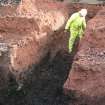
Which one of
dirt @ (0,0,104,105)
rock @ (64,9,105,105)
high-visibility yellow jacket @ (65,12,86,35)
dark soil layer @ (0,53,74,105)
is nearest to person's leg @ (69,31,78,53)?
high-visibility yellow jacket @ (65,12,86,35)

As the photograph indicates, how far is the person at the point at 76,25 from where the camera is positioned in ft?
60.4

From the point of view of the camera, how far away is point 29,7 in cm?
2102


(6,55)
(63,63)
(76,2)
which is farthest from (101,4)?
(6,55)

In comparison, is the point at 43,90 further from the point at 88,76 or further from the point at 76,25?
the point at 76,25

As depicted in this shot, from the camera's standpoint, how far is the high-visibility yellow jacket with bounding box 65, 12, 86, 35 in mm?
18406

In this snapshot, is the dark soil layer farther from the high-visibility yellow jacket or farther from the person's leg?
the high-visibility yellow jacket

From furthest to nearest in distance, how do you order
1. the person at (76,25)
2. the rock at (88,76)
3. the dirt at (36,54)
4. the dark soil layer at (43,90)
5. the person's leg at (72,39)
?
the person's leg at (72,39), the person at (76,25), the dirt at (36,54), the dark soil layer at (43,90), the rock at (88,76)

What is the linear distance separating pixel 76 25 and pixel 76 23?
0.38ft

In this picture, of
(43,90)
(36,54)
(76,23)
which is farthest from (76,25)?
(43,90)

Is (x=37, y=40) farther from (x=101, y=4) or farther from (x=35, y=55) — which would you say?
(x=101, y=4)

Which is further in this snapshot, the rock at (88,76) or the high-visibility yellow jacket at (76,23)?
the high-visibility yellow jacket at (76,23)

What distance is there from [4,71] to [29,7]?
19.2ft

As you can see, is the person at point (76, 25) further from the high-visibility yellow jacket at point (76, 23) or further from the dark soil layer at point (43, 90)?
the dark soil layer at point (43, 90)

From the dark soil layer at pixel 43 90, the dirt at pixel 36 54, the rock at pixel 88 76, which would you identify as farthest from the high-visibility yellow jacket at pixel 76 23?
the rock at pixel 88 76
